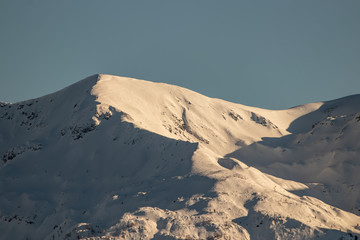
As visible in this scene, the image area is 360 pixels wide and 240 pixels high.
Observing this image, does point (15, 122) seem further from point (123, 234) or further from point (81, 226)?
point (123, 234)

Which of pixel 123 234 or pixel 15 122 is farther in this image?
pixel 15 122

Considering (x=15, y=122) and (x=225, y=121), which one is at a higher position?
(x=15, y=122)

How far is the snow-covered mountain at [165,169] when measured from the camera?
25969 mm

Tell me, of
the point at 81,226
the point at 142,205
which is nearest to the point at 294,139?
the point at 142,205

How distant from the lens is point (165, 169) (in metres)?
35.0

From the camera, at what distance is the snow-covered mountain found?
1022 inches

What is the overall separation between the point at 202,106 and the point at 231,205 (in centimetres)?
3609

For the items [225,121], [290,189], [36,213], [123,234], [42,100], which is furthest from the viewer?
[225,121]

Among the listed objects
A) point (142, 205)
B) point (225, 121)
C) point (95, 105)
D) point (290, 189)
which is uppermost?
point (95, 105)

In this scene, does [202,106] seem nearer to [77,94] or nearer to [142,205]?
[77,94]

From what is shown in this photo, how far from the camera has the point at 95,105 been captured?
151ft

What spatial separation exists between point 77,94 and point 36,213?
2368 cm

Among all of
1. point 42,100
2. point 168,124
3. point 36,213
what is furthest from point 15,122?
point 36,213

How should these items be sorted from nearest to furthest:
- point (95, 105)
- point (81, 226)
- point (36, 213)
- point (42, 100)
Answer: point (81, 226) → point (36, 213) → point (95, 105) → point (42, 100)
